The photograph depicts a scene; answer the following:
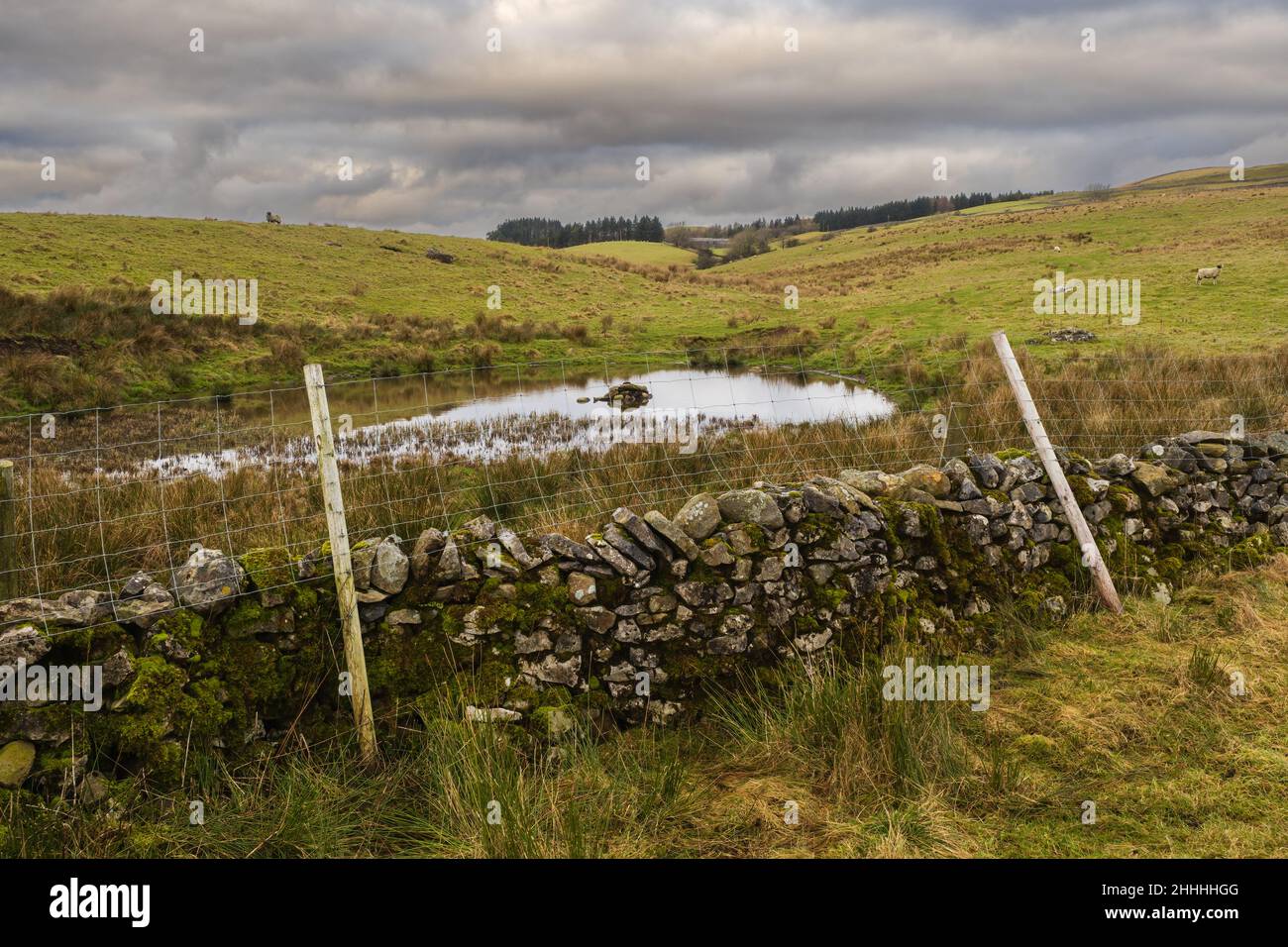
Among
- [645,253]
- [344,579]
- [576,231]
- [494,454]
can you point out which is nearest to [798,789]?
[344,579]

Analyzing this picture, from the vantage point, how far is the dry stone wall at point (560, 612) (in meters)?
3.68

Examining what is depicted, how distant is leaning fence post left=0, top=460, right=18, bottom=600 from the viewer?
15.5 ft

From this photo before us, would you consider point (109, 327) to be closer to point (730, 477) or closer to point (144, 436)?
point (144, 436)

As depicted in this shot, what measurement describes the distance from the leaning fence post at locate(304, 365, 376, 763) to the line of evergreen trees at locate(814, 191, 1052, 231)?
429 ft

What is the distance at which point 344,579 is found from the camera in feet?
13.5

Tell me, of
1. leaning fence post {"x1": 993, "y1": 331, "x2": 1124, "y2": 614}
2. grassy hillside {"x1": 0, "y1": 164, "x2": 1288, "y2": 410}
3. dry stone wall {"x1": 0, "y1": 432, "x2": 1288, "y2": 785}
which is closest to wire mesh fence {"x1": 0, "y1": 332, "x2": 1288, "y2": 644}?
dry stone wall {"x1": 0, "y1": 432, "x2": 1288, "y2": 785}

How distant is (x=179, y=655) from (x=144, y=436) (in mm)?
12579

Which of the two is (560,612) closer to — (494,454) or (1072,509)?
(1072,509)

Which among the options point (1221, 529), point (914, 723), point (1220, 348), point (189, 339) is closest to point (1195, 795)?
point (914, 723)

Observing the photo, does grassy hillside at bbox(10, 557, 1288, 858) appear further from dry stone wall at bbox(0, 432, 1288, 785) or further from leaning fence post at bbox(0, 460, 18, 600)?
leaning fence post at bbox(0, 460, 18, 600)

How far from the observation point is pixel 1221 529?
6.86 metres

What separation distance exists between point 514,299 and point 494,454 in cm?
2935

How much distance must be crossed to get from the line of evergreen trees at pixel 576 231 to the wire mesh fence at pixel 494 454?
103 metres

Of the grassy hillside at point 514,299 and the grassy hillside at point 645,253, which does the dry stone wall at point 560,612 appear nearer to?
the grassy hillside at point 514,299
